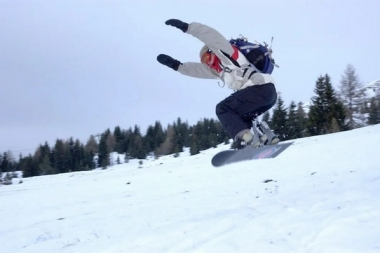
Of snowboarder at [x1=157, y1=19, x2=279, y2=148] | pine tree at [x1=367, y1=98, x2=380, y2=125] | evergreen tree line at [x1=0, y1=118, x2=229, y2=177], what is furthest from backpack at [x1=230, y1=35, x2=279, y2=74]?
evergreen tree line at [x1=0, y1=118, x2=229, y2=177]

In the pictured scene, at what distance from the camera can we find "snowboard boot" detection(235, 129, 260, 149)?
15.9ft

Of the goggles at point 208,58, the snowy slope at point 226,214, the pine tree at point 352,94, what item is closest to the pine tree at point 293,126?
the pine tree at point 352,94

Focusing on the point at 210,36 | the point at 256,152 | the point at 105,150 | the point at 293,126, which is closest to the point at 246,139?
the point at 256,152

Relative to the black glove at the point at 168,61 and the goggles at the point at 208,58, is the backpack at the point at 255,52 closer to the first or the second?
the goggles at the point at 208,58

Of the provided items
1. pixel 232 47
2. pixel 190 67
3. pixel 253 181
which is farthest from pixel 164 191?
pixel 232 47

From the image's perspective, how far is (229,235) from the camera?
4.04 m

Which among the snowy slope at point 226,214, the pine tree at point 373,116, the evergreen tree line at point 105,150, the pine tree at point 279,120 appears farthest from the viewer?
the evergreen tree line at point 105,150

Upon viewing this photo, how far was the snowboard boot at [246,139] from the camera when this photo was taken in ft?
15.9

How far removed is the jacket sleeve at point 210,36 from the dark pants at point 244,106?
671 mm

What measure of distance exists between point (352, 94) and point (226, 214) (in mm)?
41467

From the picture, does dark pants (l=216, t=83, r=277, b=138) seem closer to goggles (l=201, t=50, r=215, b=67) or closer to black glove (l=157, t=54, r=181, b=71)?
goggles (l=201, t=50, r=215, b=67)

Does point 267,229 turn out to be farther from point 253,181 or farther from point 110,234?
point 253,181

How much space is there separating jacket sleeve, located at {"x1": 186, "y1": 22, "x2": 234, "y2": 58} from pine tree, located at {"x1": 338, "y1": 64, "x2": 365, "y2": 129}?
40670 millimetres

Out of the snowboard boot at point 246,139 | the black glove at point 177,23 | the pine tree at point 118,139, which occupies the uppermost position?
the pine tree at point 118,139
